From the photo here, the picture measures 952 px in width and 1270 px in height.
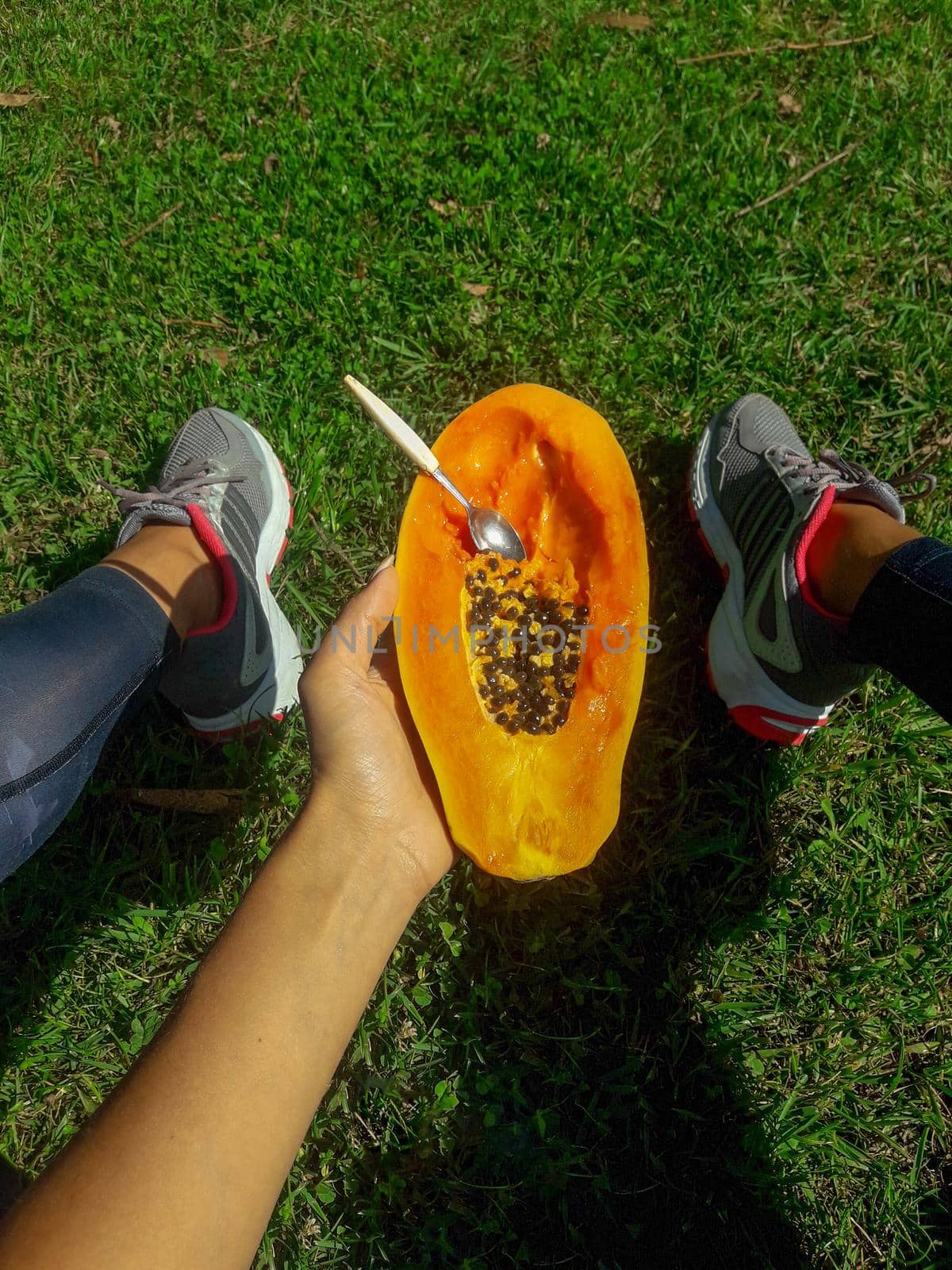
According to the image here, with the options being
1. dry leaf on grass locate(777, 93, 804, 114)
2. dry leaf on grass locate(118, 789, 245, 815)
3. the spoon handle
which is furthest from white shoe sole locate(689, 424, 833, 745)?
dry leaf on grass locate(118, 789, 245, 815)

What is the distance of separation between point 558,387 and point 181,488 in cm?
131

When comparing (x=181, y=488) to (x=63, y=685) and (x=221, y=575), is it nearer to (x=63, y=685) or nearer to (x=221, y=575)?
(x=221, y=575)

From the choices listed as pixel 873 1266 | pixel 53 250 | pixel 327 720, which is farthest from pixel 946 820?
pixel 53 250

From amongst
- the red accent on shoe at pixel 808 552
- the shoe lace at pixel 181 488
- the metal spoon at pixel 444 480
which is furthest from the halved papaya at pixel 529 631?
the shoe lace at pixel 181 488

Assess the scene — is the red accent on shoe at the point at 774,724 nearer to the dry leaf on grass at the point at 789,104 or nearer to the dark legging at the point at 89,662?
the dark legging at the point at 89,662

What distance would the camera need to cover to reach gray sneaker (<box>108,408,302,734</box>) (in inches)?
94.7

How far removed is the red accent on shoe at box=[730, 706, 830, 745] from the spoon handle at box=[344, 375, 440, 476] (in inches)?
49.2

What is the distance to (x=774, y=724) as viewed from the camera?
248 cm

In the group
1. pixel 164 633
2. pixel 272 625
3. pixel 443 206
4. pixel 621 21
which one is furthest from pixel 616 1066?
pixel 621 21

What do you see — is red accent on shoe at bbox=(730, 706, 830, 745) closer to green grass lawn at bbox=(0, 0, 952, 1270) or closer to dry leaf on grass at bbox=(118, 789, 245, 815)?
green grass lawn at bbox=(0, 0, 952, 1270)

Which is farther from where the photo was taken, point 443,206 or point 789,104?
point 789,104

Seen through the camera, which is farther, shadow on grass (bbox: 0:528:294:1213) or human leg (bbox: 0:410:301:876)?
shadow on grass (bbox: 0:528:294:1213)

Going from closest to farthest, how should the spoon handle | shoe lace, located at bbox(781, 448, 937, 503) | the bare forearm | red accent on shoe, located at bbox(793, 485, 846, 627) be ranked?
the bare forearm
the spoon handle
red accent on shoe, located at bbox(793, 485, 846, 627)
shoe lace, located at bbox(781, 448, 937, 503)

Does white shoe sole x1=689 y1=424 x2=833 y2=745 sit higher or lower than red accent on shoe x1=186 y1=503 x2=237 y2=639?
lower
